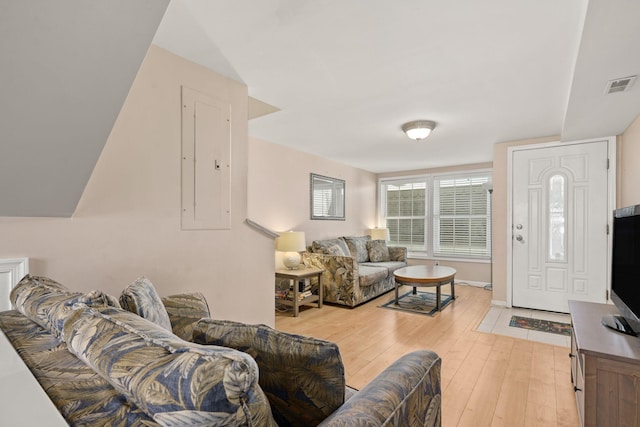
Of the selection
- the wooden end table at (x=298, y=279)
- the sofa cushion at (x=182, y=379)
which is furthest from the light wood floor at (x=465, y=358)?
the sofa cushion at (x=182, y=379)

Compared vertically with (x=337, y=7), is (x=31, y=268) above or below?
below

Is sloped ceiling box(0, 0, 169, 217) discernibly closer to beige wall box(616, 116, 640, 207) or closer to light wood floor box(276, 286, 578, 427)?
light wood floor box(276, 286, 578, 427)

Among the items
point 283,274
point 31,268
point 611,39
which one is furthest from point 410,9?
point 283,274

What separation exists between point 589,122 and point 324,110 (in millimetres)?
2505

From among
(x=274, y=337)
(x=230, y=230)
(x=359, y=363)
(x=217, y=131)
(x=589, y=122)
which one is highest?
(x=589, y=122)

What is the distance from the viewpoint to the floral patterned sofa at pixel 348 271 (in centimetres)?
418

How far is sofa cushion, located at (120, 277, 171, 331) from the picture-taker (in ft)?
4.14

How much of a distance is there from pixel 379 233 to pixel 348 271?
2.38m

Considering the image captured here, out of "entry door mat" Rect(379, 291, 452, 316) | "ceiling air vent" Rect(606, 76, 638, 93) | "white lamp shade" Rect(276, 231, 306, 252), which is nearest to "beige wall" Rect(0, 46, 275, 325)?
"white lamp shade" Rect(276, 231, 306, 252)

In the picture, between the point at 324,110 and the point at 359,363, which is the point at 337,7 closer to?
the point at 324,110

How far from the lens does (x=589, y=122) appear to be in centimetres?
299

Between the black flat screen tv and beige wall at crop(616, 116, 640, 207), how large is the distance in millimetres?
1281

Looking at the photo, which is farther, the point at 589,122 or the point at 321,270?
the point at 321,270

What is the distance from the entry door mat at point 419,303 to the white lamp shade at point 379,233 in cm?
159
